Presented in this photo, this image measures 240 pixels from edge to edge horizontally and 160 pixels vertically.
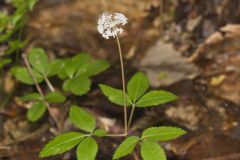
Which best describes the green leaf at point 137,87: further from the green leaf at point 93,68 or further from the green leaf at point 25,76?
the green leaf at point 25,76

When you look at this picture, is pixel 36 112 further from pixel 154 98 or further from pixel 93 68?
pixel 154 98

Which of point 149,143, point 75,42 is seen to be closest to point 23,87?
point 75,42

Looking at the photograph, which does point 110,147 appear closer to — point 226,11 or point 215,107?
point 215,107

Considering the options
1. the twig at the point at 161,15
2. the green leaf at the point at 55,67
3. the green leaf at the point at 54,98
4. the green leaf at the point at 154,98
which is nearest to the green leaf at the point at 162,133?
the green leaf at the point at 154,98

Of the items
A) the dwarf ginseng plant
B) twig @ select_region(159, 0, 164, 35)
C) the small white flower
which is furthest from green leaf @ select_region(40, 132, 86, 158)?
twig @ select_region(159, 0, 164, 35)

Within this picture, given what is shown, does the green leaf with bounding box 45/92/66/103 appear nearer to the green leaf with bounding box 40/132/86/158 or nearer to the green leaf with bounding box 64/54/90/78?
the green leaf with bounding box 64/54/90/78

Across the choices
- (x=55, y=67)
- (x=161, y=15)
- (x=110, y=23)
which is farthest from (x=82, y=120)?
(x=161, y=15)
